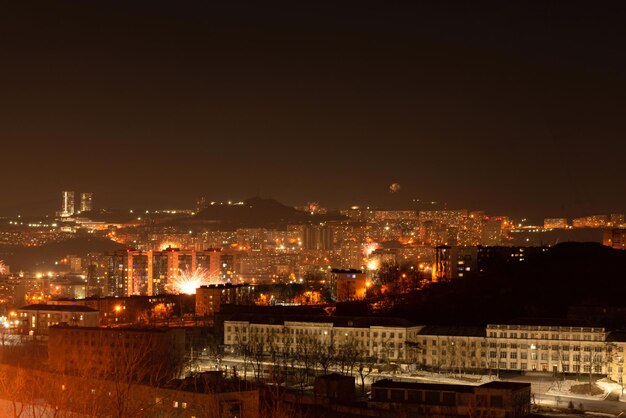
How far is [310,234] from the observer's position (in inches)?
2343

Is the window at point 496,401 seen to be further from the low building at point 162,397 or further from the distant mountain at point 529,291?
the distant mountain at point 529,291

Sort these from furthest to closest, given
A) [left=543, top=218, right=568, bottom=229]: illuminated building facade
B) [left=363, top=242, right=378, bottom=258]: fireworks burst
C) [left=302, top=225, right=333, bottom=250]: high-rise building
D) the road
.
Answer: [left=302, top=225, right=333, bottom=250]: high-rise building < [left=543, top=218, right=568, bottom=229]: illuminated building facade < [left=363, top=242, right=378, bottom=258]: fireworks burst < the road

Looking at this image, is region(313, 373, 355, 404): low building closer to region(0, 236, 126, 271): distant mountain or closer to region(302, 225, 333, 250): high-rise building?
region(0, 236, 126, 271): distant mountain

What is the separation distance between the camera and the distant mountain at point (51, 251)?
56812 mm

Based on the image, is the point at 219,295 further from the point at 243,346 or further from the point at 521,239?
the point at 521,239

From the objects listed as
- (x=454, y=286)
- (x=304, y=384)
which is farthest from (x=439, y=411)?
(x=454, y=286)

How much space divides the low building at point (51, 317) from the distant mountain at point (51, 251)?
1144 inches

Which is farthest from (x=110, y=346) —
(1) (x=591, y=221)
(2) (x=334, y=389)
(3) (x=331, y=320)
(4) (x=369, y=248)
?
(1) (x=591, y=221)

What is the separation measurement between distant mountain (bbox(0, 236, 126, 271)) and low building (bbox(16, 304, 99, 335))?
95.4 ft

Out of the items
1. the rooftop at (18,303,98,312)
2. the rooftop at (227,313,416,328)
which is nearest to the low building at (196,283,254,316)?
the rooftop at (18,303,98,312)

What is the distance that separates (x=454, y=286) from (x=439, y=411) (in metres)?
11.2

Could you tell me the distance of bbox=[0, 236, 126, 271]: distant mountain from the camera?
5681 centimetres

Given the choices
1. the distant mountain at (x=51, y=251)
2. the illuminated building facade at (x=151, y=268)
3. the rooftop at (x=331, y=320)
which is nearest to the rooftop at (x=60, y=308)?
the rooftop at (x=331, y=320)

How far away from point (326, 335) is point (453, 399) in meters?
7.10
